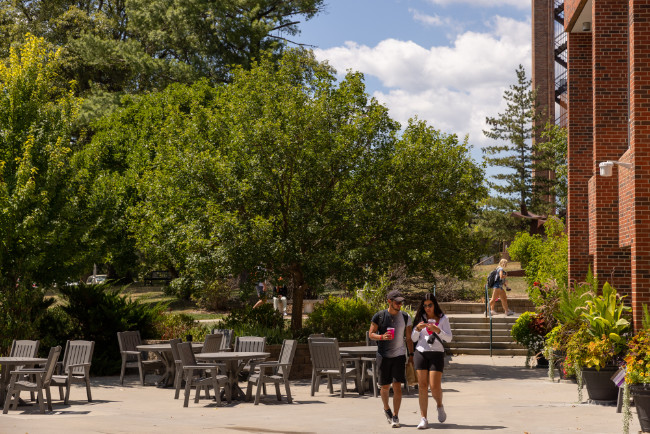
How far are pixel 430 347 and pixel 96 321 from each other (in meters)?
11.7

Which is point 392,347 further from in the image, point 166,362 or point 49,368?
point 166,362

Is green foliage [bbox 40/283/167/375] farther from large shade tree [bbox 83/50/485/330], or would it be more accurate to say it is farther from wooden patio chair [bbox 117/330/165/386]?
large shade tree [bbox 83/50/485/330]

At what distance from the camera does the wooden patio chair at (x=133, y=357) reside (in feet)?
59.4

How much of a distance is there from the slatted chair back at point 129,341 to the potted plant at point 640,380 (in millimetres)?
11152

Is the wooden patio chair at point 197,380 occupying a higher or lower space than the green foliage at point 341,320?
lower

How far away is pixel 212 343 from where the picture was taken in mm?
16016

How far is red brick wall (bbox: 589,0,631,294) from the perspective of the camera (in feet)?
56.6

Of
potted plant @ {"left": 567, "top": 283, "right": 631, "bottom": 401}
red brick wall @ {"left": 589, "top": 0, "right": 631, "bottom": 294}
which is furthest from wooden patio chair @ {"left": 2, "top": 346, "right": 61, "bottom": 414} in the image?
A: red brick wall @ {"left": 589, "top": 0, "right": 631, "bottom": 294}

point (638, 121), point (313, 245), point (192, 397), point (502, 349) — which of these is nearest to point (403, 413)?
point (192, 397)

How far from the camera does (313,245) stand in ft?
65.4

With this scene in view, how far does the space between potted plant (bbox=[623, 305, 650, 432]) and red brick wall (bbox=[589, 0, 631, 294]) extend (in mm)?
5904

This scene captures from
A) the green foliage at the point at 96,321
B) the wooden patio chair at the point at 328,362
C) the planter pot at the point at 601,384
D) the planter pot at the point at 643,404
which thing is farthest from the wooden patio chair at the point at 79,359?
the planter pot at the point at 643,404

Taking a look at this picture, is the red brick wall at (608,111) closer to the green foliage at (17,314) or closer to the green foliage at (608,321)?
the green foliage at (608,321)

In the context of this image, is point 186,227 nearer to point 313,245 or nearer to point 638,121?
point 313,245
